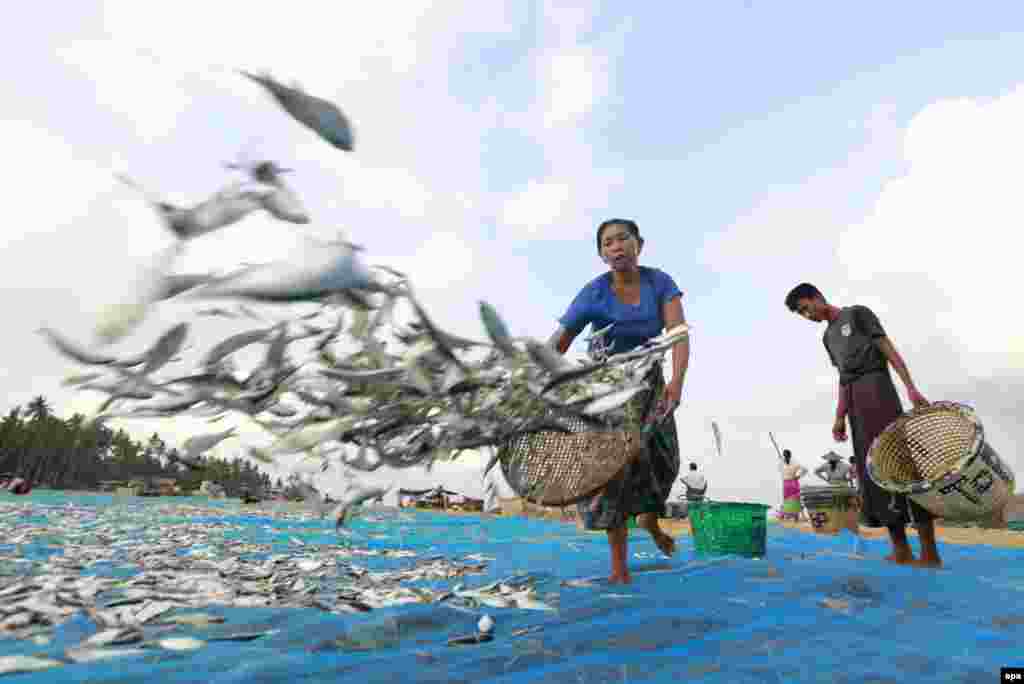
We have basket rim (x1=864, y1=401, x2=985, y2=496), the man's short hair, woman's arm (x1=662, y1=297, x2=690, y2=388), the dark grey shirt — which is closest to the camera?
woman's arm (x1=662, y1=297, x2=690, y2=388)

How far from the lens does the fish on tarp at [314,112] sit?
1540 mm

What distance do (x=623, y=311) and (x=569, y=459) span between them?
1.10 meters

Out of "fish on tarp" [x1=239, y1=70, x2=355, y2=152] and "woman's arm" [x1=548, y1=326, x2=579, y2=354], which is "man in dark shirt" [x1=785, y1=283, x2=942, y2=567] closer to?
"woman's arm" [x1=548, y1=326, x2=579, y2=354]

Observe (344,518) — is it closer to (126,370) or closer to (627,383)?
(126,370)

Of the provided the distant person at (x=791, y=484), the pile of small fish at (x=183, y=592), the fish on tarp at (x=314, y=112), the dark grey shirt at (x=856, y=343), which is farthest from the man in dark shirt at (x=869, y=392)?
the distant person at (x=791, y=484)

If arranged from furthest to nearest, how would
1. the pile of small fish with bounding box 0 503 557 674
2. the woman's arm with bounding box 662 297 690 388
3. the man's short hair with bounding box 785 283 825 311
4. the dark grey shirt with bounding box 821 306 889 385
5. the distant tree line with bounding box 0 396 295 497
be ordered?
the distant tree line with bounding box 0 396 295 497
the man's short hair with bounding box 785 283 825 311
the dark grey shirt with bounding box 821 306 889 385
the woman's arm with bounding box 662 297 690 388
the pile of small fish with bounding box 0 503 557 674

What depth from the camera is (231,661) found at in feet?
6.99

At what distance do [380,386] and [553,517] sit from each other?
1312 centimetres

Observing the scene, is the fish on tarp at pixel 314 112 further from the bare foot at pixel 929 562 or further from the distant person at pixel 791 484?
the distant person at pixel 791 484

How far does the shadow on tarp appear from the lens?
2047 mm

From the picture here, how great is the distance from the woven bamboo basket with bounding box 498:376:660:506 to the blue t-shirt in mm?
669

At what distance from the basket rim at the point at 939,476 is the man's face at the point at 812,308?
3.11ft

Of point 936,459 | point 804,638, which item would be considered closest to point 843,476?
point 936,459

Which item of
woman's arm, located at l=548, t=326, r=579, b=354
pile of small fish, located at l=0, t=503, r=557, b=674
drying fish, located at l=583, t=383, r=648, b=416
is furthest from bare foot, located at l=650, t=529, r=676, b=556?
drying fish, located at l=583, t=383, r=648, b=416
